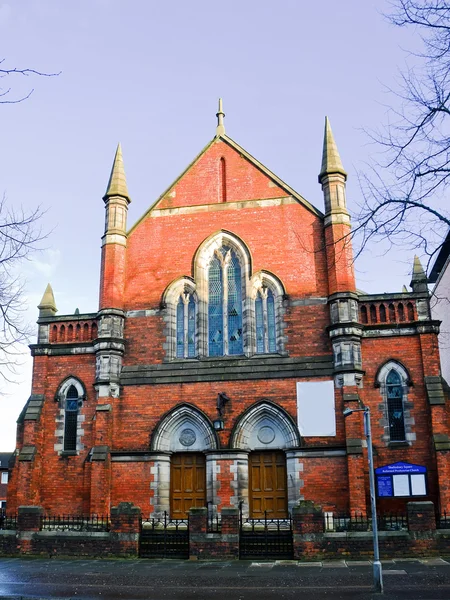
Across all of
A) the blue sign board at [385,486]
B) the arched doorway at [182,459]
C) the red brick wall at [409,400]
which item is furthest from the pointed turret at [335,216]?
the arched doorway at [182,459]

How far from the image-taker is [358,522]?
19.7 meters

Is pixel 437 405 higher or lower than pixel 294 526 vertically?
higher

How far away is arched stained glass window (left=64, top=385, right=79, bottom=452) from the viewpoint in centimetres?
2316

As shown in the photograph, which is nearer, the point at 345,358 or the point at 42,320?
the point at 345,358

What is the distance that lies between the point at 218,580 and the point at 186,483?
8081 mm

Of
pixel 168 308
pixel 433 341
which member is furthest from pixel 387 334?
pixel 168 308

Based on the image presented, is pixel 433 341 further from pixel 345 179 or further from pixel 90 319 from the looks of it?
pixel 90 319

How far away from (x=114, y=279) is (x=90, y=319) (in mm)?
1769

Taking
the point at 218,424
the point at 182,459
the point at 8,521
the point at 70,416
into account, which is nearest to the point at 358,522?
the point at 218,424

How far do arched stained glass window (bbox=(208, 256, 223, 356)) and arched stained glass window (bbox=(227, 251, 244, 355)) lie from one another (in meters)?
0.34

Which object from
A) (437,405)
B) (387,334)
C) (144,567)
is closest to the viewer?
(144,567)

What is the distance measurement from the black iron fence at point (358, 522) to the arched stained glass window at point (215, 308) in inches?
269

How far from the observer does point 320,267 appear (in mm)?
23453

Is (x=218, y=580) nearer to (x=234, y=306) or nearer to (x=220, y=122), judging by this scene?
(x=234, y=306)
